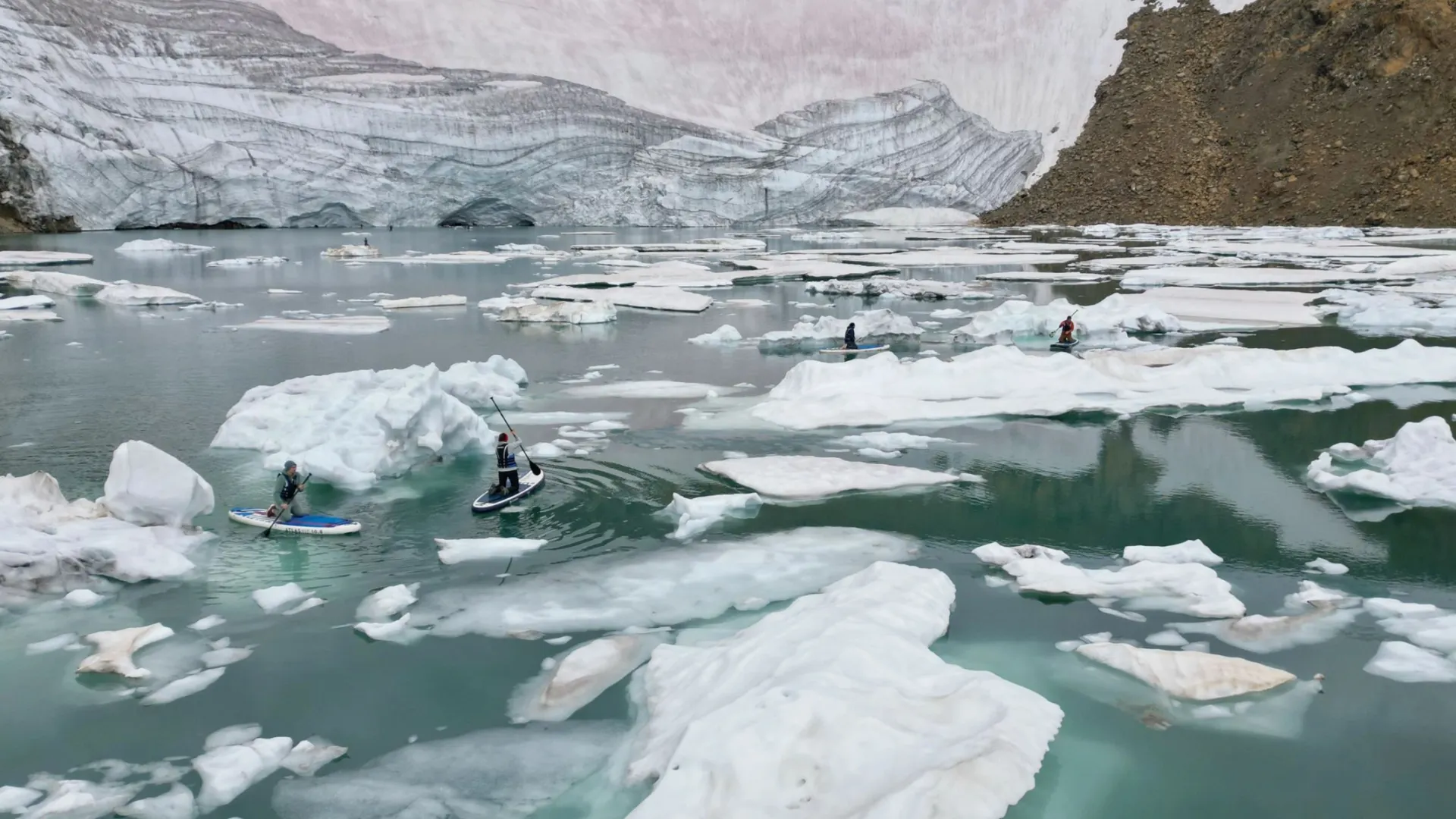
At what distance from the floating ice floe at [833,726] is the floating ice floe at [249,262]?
1112 inches

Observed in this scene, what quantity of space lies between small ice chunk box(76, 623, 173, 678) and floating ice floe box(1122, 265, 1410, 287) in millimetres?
21104

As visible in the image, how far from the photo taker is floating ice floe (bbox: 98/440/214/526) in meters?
7.04

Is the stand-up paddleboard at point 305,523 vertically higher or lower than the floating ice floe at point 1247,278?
lower

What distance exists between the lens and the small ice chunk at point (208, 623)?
5844 millimetres

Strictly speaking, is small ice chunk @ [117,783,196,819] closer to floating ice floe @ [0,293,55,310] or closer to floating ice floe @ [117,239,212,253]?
floating ice floe @ [0,293,55,310]

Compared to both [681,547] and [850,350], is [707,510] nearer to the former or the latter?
[681,547]

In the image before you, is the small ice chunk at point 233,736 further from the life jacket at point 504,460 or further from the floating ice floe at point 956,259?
the floating ice floe at point 956,259

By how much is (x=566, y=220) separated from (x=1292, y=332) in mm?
39165

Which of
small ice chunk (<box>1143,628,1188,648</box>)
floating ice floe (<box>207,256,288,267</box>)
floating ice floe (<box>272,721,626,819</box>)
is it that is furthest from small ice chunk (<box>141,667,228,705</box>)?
floating ice floe (<box>207,256,288,267</box>)

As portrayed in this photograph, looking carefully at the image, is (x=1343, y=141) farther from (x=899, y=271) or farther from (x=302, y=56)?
(x=302, y=56)

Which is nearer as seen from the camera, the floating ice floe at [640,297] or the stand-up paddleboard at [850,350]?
the stand-up paddleboard at [850,350]

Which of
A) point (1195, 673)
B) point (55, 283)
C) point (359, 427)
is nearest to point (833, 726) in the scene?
point (1195, 673)

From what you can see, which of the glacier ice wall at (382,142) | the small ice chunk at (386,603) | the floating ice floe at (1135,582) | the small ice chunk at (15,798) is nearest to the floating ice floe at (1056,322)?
the floating ice floe at (1135,582)

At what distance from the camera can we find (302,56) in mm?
46438
